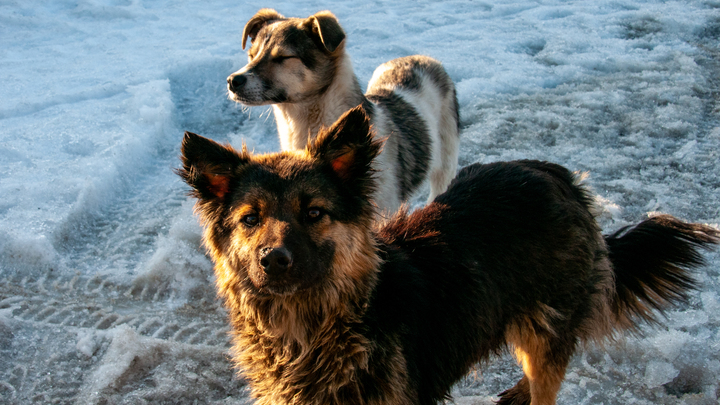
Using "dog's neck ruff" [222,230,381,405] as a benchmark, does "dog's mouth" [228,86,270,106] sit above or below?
above

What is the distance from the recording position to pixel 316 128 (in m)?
4.28

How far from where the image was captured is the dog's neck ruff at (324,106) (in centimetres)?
425

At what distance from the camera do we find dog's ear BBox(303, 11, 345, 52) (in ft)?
13.3

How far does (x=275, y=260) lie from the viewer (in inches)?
79.0

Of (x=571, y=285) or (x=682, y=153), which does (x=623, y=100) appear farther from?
(x=571, y=285)

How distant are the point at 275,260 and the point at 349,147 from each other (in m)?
0.64

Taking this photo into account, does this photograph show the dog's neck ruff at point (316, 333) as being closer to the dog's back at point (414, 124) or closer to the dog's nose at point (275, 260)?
the dog's nose at point (275, 260)

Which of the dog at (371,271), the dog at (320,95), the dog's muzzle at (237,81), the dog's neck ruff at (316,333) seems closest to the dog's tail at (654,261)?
the dog at (371,271)

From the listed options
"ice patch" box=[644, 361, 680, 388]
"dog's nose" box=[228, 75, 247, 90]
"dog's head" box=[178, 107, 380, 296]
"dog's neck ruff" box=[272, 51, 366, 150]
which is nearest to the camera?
"dog's head" box=[178, 107, 380, 296]

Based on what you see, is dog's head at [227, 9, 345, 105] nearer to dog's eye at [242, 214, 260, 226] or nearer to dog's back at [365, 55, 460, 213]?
dog's back at [365, 55, 460, 213]

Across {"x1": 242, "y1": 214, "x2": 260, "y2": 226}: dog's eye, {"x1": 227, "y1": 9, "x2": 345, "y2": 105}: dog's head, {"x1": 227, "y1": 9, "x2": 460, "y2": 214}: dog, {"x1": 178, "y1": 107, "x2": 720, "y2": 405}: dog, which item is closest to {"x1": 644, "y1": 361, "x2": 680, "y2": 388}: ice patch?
{"x1": 178, "y1": 107, "x2": 720, "y2": 405}: dog

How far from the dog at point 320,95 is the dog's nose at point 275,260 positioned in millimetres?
1906

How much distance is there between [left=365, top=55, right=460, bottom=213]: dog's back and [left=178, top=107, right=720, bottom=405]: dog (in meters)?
1.59

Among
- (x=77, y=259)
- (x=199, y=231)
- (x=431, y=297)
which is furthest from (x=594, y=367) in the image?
(x=77, y=259)
